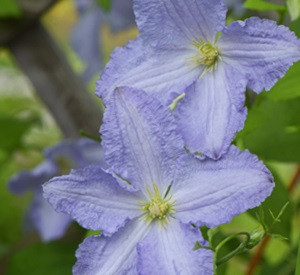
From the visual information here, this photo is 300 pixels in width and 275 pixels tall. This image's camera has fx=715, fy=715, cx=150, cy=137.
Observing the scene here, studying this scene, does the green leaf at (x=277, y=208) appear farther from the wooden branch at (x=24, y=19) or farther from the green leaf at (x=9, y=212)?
the green leaf at (x=9, y=212)

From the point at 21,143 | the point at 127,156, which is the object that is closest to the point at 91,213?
the point at 127,156

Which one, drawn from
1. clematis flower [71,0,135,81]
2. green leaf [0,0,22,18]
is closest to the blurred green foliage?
green leaf [0,0,22,18]

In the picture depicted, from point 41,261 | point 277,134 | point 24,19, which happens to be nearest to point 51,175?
point 41,261

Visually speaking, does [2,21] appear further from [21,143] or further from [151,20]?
[151,20]

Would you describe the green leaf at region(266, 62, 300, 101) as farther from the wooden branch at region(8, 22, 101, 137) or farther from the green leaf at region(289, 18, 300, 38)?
the wooden branch at region(8, 22, 101, 137)


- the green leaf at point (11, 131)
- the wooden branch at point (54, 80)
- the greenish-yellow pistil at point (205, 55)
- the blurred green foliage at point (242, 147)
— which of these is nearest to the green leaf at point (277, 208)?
the blurred green foliage at point (242, 147)
